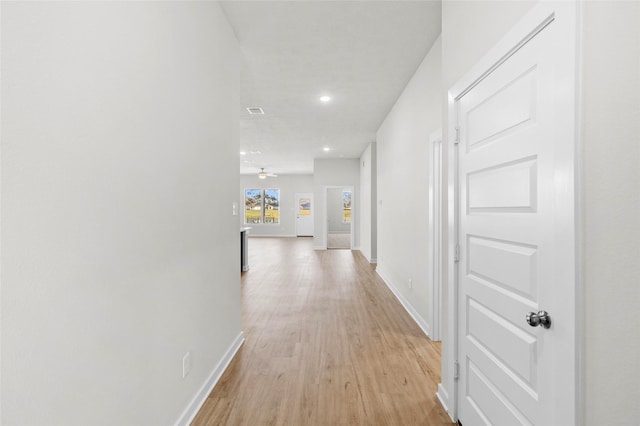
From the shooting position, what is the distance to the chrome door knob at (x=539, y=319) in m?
1.17

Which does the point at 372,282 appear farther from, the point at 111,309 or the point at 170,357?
the point at 111,309

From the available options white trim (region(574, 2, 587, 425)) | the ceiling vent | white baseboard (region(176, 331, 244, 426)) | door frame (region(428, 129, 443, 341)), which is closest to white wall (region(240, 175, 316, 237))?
the ceiling vent

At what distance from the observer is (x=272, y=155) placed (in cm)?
939

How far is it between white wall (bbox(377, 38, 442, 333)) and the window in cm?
930

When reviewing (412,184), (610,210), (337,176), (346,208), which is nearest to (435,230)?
(412,184)

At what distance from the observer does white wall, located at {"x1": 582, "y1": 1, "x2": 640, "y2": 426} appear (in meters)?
0.88

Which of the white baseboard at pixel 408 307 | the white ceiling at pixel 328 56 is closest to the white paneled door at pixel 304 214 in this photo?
the white ceiling at pixel 328 56

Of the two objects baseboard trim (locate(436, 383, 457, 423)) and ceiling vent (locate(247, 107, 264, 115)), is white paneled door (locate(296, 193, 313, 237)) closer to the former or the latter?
ceiling vent (locate(247, 107, 264, 115))

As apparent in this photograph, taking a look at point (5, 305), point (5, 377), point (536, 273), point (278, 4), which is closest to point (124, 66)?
point (5, 305)

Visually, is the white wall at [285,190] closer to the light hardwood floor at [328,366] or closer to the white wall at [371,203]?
the white wall at [371,203]

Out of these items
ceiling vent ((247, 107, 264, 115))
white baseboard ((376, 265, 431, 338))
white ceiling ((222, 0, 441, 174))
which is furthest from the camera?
ceiling vent ((247, 107, 264, 115))

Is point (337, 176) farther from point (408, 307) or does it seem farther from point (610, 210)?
point (610, 210)

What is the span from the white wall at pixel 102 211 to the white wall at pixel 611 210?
1664mm

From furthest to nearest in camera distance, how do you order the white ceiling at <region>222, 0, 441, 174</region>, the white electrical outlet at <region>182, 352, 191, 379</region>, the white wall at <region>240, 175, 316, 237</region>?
the white wall at <region>240, 175, 316, 237</region>, the white ceiling at <region>222, 0, 441, 174</region>, the white electrical outlet at <region>182, 352, 191, 379</region>
